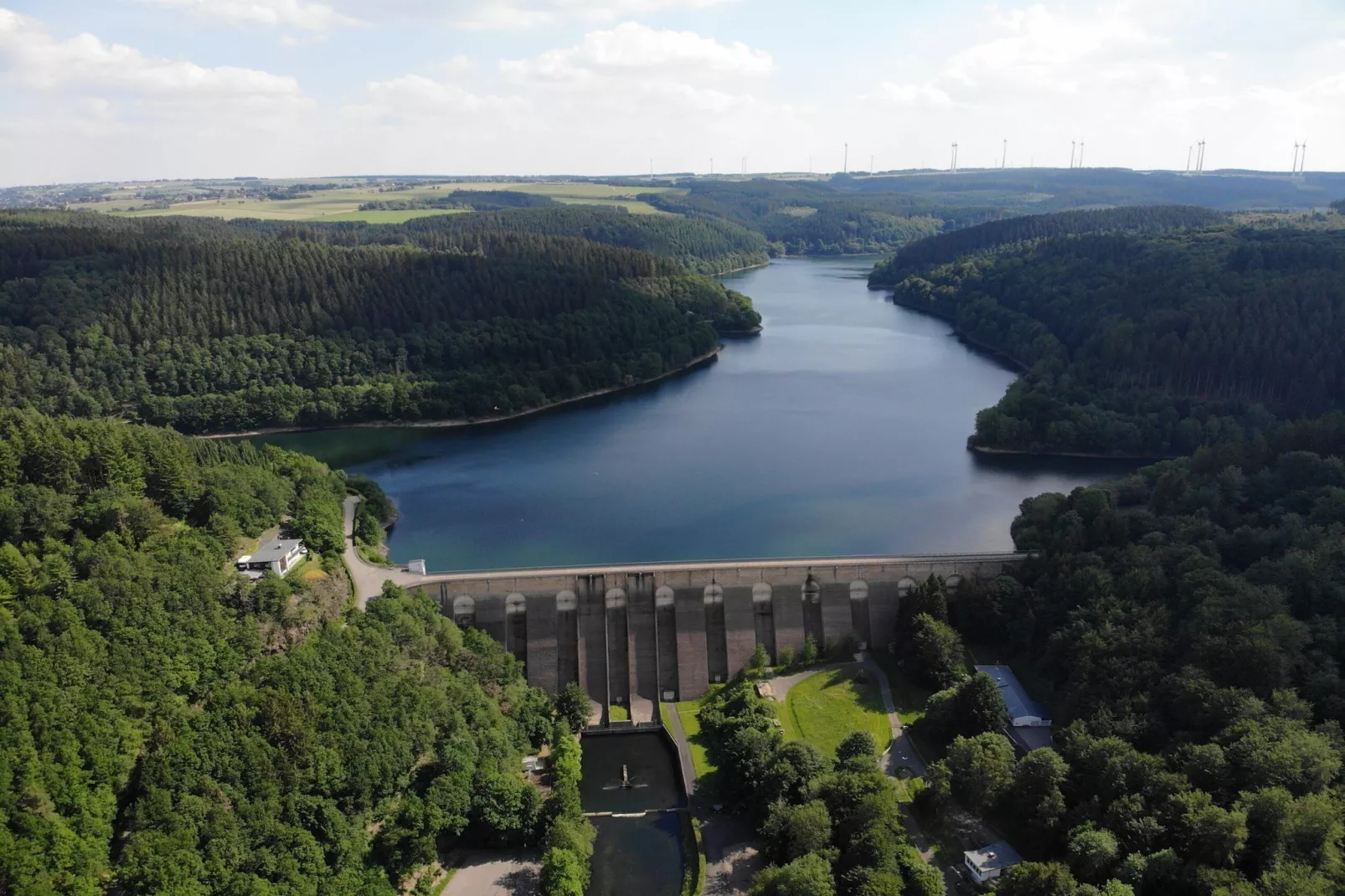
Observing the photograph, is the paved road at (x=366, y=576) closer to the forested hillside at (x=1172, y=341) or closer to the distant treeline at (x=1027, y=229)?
the forested hillside at (x=1172, y=341)

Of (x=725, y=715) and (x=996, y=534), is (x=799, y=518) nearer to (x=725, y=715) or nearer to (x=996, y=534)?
(x=996, y=534)

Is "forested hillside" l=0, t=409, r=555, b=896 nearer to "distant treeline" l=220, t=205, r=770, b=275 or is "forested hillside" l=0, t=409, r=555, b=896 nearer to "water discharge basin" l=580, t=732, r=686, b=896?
"water discharge basin" l=580, t=732, r=686, b=896

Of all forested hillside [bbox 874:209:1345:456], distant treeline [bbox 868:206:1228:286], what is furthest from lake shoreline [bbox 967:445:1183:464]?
distant treeline [bbox 868:206:1228:286]

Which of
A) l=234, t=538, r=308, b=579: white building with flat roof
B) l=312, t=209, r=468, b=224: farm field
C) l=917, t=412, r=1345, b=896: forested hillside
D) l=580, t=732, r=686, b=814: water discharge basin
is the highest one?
l=312, t=209, r=468, b=224: farm field

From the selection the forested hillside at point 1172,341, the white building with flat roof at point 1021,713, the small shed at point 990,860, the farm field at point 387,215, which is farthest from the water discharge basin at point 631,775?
the farm field at point 387,215

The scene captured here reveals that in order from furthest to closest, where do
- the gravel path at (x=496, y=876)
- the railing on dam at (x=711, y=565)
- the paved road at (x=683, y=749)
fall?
1. the railing on dam at (x=711, y=565)
2. the paved road at (x=683, y=749)
3. the gravel path at (x=496, y=876)

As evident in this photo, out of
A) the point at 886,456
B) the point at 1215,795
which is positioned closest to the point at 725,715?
the point at 1215,795
